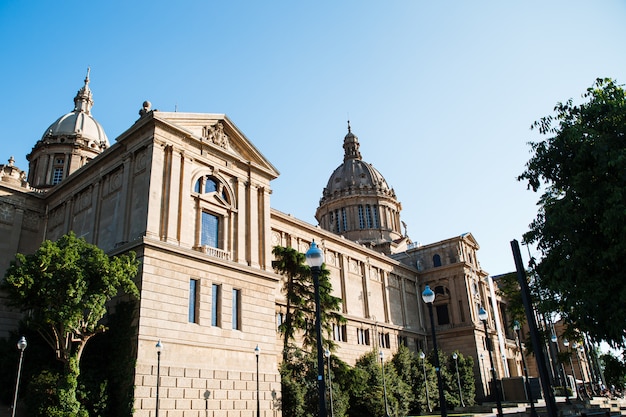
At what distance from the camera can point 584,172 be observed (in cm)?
2100

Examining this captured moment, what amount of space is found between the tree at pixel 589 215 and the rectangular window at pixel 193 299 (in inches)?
736

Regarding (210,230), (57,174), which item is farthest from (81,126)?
(210,230)

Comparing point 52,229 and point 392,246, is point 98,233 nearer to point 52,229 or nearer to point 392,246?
point 52,229

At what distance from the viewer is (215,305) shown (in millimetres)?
31438

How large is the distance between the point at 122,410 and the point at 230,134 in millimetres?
20113

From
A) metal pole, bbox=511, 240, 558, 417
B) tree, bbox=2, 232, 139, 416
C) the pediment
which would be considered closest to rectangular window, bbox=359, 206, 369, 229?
the pediment

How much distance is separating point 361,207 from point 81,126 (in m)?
45.5

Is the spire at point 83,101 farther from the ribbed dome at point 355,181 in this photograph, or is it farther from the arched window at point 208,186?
the ribbed dome at point 355,181

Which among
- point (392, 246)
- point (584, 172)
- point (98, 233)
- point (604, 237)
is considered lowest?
point (604, 237)

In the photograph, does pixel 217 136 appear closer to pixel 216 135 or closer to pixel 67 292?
pixel 216 135

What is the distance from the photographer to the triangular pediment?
1326 inches

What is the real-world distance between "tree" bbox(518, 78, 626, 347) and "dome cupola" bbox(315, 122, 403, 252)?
5795 cm

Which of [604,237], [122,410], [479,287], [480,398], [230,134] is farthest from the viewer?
[479,287]

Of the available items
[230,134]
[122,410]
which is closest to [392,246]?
[230,134]
